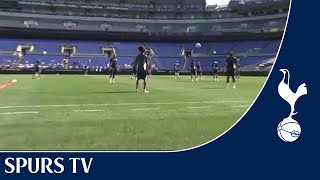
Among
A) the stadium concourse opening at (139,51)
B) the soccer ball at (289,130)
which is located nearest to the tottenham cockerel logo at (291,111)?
the soccer ball at (289,130)

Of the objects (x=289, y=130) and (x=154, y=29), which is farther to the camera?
(x=154, y=29)

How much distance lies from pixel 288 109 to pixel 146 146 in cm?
125

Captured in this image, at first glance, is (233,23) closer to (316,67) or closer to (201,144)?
(316,67)

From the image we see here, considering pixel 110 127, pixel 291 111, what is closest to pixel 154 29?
pixel 110 127

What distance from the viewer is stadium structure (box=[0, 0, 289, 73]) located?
175 inches

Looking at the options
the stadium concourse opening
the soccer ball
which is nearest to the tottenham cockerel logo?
the soccer ball

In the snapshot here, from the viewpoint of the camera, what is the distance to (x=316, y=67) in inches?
146

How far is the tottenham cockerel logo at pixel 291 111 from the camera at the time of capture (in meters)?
3.65

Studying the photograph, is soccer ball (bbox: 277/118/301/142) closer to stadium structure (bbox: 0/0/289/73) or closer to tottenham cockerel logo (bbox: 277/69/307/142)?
tottenham cockerel logo (bbox: 277/69/307/142)

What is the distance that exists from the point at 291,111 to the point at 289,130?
0.53 ft

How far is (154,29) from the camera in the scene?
4891mm

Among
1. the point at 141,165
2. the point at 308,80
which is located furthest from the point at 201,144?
the point at 308,80

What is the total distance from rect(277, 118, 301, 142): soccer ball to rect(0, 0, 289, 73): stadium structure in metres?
0.57

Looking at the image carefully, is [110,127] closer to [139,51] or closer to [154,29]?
[154,29]
